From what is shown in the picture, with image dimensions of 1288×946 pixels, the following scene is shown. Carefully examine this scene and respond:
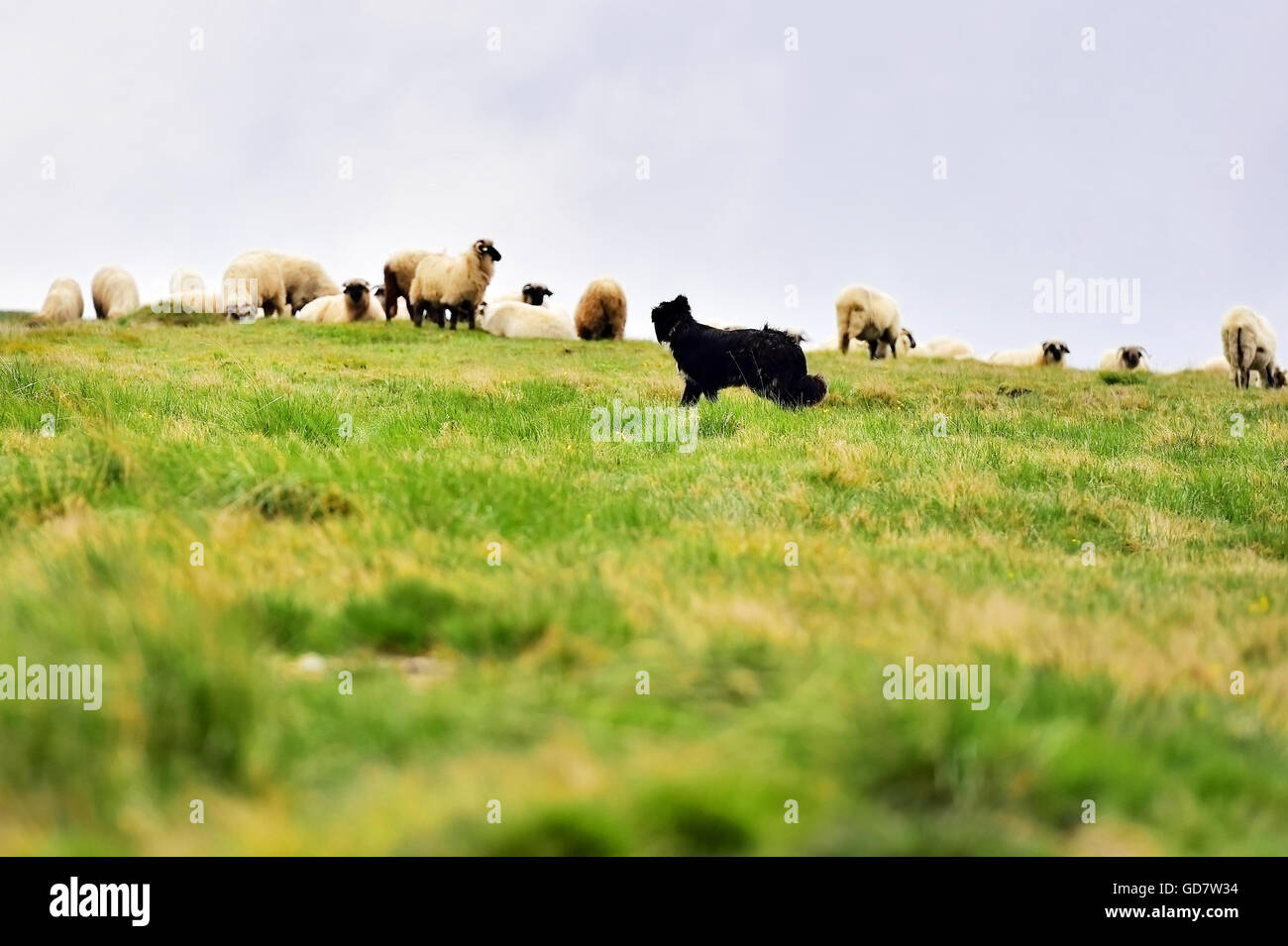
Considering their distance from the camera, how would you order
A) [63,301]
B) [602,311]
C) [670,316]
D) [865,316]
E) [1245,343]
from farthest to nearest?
[63,301]
[602,311]
[865,316]
[1245,343]
[670,316]

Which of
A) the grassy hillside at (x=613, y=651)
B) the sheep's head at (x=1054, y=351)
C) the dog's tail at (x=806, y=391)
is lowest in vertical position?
the grassy hillside at (x=613, y=651)

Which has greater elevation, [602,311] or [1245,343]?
[602,311]

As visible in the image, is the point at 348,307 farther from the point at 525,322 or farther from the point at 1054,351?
the point at 1054,351

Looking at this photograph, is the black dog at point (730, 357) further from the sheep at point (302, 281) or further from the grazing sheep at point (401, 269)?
the sheep at point (302, 281)

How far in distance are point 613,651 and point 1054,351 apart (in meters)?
33.4

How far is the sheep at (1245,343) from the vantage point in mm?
22812

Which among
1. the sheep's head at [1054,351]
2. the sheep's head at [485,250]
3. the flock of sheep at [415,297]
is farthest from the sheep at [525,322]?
the sheep's head at [1054,351]

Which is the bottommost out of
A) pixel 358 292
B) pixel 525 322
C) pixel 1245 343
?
pixel 1245 343

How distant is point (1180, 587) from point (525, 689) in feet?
13.2

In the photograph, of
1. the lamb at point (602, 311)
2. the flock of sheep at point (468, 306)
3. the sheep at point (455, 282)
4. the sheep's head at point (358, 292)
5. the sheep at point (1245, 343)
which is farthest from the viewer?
the sheep's head at point (358, 292)

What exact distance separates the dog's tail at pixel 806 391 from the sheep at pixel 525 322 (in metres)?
22.0

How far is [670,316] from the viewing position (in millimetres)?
12664

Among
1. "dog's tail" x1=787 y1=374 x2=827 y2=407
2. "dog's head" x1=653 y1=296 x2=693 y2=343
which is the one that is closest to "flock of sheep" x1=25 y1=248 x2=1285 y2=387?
"dog's tail" x1=787 y1=374 x2=827 y2=407

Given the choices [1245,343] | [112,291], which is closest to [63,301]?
[112,291]
